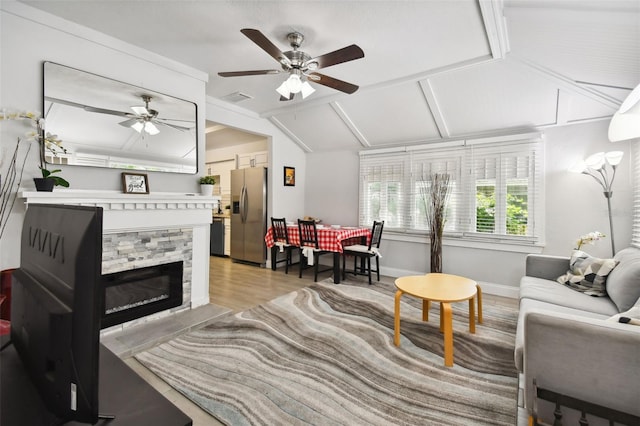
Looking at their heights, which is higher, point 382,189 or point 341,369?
point 382,189

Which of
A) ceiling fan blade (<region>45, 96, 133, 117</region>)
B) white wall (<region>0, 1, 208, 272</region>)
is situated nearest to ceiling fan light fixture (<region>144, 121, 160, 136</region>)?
ceiling fan blade (<region>45, 96, 133, 117</region>)

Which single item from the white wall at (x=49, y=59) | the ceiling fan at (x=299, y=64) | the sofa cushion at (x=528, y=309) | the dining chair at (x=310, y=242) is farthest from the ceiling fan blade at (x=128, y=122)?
the sofa cushion at (x=528, y=309)

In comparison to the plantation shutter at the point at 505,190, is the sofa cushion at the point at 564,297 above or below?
below

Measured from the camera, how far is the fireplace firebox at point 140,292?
257 cm

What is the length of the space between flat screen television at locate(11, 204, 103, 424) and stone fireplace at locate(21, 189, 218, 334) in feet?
6.72

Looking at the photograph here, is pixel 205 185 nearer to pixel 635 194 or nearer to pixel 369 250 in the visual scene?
pixel 369 250

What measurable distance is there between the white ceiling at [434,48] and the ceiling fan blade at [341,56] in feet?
1.14

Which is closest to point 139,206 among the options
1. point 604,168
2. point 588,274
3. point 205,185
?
point 205,185

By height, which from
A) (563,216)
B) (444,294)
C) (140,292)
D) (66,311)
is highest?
(563,216)

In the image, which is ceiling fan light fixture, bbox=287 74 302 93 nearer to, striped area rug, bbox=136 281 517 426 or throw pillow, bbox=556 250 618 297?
striped area rug, bbox=136 281 517 426

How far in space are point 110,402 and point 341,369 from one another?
5.71 feet

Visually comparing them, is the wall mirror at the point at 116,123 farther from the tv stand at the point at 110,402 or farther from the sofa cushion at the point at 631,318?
the sofa cushion at the point at 631,318

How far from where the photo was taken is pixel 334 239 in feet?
13.8

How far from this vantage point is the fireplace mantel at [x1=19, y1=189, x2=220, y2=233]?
7.32 feet
